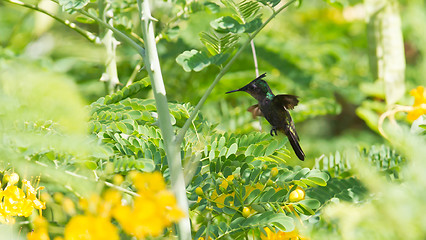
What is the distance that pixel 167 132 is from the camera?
2.48 ft

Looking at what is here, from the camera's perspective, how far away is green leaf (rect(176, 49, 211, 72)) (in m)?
0.92

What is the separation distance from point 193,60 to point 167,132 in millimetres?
222

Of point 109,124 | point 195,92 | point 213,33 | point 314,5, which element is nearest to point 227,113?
point 195,92

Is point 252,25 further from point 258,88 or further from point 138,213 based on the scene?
point 138,213

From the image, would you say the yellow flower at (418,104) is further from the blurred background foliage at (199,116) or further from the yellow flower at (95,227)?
the yellow flower at (95,227)

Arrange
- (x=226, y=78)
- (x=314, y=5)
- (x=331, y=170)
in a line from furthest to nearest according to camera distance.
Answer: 1. (x=314, y=5)
2. (x=226, y=78)
3. (x=331, y=170)

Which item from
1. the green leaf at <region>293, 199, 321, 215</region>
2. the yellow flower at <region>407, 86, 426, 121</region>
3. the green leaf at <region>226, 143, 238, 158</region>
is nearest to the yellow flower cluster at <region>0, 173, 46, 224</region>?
the green leaf at <region>226, 143, 238, 158</region>

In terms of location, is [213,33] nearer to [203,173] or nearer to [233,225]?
[203,173]

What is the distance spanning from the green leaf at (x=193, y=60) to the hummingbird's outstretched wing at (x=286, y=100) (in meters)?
0.23

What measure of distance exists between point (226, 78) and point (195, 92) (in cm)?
24

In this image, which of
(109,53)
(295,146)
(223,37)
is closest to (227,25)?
(223,37)

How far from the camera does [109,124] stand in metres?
0.87

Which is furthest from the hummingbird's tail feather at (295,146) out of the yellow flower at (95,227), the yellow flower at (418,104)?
the yellow flower at (95,227)

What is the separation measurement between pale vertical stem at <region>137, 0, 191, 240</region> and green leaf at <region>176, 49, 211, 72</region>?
13 centimetres
